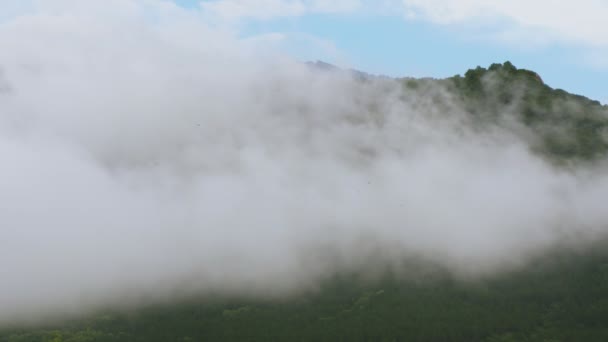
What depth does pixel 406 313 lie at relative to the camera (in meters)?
113

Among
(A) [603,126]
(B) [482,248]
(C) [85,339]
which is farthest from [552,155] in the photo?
(C) [85,339]

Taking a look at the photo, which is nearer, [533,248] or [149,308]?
[149,308]

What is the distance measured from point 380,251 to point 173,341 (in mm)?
71621

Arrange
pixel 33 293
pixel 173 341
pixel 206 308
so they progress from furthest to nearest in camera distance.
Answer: pixel 33 293, pixel 206 308, pixel 173 341

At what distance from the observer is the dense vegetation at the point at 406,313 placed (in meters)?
105

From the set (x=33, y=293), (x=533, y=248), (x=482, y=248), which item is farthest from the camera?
(x=33, y=293)

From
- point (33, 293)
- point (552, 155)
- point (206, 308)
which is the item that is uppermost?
point (552, 155)

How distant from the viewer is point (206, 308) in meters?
136

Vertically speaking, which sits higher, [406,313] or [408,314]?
[406,313]

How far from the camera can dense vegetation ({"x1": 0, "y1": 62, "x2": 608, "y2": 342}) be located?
10500 centimetres

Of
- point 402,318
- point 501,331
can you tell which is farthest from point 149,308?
point 501,331

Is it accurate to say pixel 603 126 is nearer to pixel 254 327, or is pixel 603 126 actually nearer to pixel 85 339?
pixel 254 327

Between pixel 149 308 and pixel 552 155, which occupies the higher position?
pixel 552 155

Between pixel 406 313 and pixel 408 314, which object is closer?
pixel 408 314
